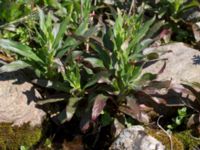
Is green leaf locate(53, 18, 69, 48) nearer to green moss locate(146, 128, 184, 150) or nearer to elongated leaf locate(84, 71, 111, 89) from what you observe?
elongated leaf locate(84, 71, 111, 89)

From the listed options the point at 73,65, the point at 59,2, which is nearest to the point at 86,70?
the point at 73,65

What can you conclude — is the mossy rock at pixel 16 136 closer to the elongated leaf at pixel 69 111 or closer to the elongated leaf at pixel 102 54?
the elongated leaf at pixel 69 111

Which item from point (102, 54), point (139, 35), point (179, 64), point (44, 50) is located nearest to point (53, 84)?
point (44, 50)

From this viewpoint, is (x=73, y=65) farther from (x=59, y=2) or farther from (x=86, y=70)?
(x=59, y=2)

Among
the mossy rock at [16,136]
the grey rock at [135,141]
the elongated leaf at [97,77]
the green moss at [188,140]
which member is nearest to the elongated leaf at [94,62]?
the elongated leaf at [97,77]

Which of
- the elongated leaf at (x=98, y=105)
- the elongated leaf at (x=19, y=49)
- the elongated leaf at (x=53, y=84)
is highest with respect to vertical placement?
the elongated leaf at (x=19, y=49)

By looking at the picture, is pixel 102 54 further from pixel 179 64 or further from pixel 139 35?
pixel 179 64
